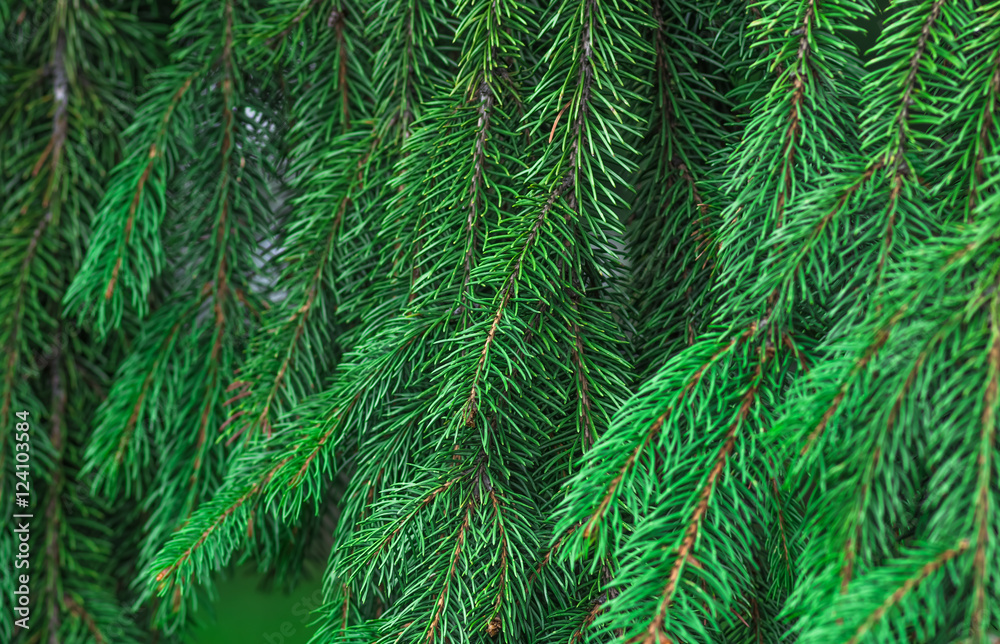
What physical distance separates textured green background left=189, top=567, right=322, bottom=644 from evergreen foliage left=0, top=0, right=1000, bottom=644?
3.0 inches

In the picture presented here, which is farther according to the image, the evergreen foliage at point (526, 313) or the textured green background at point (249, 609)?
the textured green background at point (249, 609)

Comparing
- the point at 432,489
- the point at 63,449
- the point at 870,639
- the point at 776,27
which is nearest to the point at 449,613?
the point at 432,489

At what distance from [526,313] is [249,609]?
0.50 m

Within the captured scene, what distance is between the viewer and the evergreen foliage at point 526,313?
0.25 metres

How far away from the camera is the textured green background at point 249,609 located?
0.65 m

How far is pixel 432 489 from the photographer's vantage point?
1.09ft

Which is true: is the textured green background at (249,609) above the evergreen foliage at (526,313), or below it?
below

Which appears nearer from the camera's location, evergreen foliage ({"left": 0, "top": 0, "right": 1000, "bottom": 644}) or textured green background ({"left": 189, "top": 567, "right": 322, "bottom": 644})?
evergreen foliage ({"left": 0, "top": 0, "right": 1000, "bottom": 644})

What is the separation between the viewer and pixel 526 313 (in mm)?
344

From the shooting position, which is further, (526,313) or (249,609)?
(249,609)

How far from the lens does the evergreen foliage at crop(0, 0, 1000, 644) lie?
252mm

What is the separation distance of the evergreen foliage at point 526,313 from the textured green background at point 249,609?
0.08m

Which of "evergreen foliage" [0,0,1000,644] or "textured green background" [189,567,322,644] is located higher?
"evergreen foliage" [0,0,1000,644]

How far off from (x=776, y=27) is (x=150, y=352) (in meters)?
0.48
